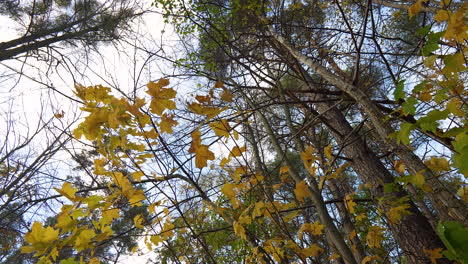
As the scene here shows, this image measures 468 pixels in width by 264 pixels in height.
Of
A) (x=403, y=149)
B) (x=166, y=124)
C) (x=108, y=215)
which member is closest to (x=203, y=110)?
(x=166, y=124)

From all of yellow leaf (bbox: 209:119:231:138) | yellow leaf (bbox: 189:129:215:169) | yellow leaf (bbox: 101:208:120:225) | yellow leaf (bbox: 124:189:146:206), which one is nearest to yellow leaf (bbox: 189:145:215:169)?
yellow leaf (bbox: 189:129:215:169)

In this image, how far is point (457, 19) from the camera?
0.98 m

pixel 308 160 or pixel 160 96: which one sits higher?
pixel 160 96

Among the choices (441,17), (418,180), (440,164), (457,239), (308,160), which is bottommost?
(457,239)

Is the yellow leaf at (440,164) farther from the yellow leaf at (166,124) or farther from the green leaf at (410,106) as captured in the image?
the yellow leaf at (166,124)

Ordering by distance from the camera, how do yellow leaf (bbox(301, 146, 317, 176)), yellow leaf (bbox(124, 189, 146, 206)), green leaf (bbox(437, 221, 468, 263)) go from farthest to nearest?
1. yellow leaf (bbox(301, 146, 317, 176))
2. yellow leaf (bbox(124, 189, 146, 206))
3. green leaf (bbox(437, 221, 468, 263))

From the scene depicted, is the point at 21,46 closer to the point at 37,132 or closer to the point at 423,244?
the point at 37,132

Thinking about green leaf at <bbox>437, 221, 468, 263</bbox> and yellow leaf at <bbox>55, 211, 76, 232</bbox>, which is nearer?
green leaf at <bbox>437, 221, 468, 263</bbox>

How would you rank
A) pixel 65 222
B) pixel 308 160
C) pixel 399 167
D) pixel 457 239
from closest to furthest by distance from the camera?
1. pixel 457 239
2. pixel 65 222
3. pixel 308 160
4. pixel 399 167

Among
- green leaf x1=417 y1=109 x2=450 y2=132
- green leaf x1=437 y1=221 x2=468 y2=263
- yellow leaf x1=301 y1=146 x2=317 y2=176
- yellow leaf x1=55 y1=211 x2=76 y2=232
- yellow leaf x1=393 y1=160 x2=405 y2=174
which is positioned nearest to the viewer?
green leaf x1=437 y1=221 x2=468 y2=263

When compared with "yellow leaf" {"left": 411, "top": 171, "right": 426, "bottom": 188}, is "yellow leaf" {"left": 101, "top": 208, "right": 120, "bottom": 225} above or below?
above

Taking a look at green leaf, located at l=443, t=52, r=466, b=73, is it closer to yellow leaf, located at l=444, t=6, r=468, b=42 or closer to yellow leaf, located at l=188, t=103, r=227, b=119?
yellow leaf, located at l=444, t=6, r=468, b=42

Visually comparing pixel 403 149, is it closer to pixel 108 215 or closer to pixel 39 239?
pixel 108 215

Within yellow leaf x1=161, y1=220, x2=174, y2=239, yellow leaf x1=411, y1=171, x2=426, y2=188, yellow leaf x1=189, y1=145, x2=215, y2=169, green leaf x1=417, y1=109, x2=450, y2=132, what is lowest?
yellow leaf x1=411, y1=171, x2=426, y2=188
